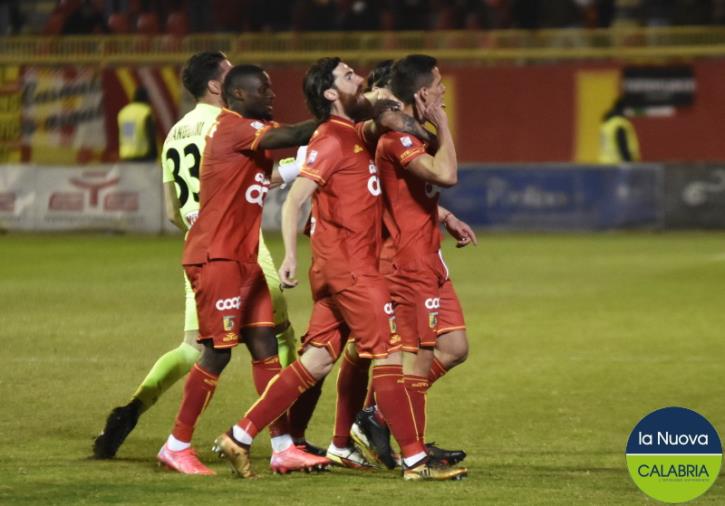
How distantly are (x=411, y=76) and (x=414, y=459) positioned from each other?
5.75ft

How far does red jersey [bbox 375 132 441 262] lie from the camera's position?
6.92m

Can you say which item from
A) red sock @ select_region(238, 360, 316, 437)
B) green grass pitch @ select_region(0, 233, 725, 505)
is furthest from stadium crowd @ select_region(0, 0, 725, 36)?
red sock @ select_region(238, 360, 316, 437)

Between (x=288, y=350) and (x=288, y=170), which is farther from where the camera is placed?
(x=288, y=350)

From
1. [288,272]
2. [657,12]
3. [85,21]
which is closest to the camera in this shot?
[288,272]

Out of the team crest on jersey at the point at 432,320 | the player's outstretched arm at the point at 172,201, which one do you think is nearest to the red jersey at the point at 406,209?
the team crest on jersey at the point at 432,320

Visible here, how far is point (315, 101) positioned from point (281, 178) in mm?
687

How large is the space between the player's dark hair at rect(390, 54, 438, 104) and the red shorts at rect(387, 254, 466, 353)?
77 centimetres

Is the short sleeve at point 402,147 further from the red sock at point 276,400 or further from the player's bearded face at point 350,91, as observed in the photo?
the red sock at point 276,400

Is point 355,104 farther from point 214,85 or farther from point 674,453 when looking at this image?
point 674,453

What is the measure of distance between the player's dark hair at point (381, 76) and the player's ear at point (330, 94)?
0.41m

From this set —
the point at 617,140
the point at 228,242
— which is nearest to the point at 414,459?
the point at 228,242

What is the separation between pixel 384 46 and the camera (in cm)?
2481

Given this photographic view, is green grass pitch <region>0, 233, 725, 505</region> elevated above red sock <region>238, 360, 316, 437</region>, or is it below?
below

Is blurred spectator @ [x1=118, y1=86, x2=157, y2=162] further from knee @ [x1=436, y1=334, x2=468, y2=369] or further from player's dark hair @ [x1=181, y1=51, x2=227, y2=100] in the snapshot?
knee @ [x1=436, y1=334, x2=468, y2=369]
